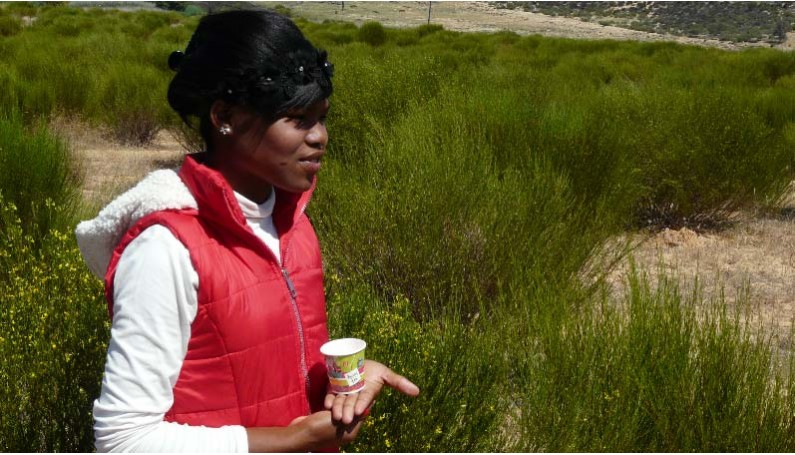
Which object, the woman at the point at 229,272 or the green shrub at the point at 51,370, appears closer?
the woman at the point at 229,272

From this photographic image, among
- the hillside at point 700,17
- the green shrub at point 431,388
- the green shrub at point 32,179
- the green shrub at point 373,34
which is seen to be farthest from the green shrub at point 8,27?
the hillside at point 700,17

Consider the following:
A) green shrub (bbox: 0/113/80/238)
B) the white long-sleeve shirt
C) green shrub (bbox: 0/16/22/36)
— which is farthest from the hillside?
the white long-sleeve shirt

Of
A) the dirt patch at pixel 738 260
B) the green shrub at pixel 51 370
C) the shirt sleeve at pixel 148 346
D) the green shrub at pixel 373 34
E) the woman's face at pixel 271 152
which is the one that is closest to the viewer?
the shirt sleeve at pixel 148 346

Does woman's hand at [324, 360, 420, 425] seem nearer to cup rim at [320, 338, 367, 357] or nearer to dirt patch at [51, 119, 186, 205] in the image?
cup rim at [320, 338, 367, 357]

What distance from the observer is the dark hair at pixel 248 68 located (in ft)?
5.02

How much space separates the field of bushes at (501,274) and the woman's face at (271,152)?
1.11 metres

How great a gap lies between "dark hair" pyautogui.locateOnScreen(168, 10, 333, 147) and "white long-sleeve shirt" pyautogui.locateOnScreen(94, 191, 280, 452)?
28 centimetres

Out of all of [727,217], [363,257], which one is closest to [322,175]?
[363,257]

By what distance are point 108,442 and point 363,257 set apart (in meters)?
3.04

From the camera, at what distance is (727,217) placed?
7672 millimetres

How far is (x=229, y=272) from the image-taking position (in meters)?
1.46

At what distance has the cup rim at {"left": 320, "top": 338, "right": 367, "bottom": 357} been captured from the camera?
61.7 inches

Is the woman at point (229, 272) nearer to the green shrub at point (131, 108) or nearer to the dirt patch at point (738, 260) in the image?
the dirt patch at point (738, 260)

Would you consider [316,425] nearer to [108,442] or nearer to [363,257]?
[108,442]
